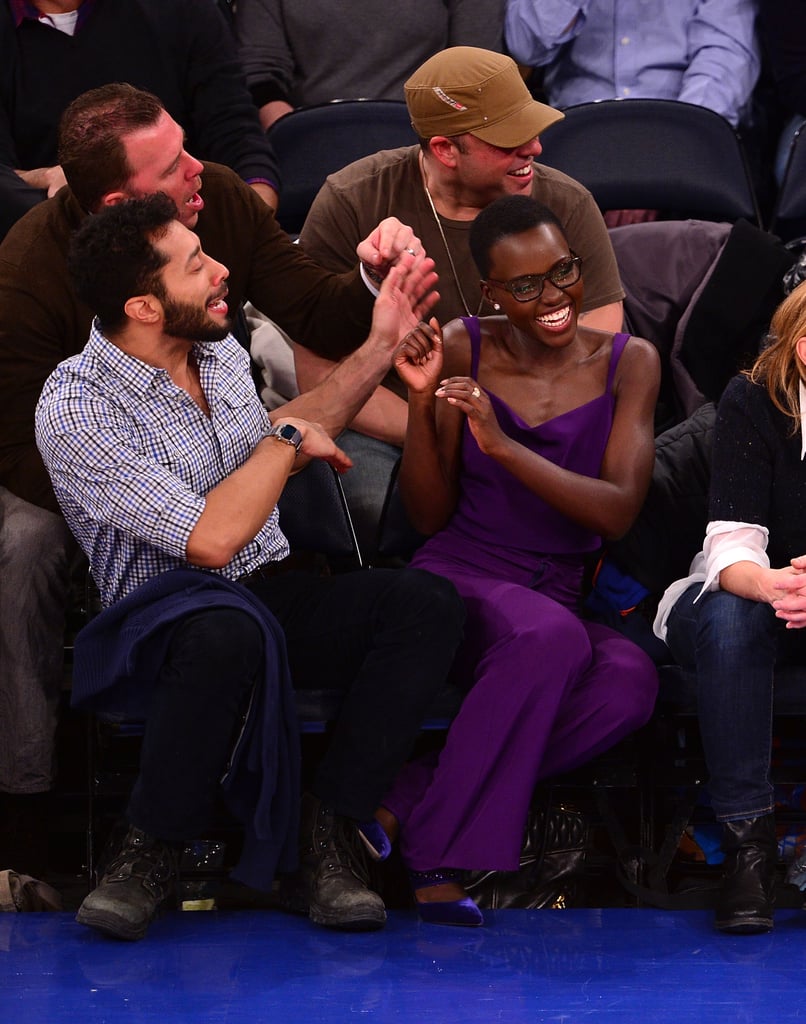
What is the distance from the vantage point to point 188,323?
2.79 m

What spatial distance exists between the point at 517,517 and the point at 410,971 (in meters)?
0.95

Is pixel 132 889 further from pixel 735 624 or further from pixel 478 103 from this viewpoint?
pixel 478 103

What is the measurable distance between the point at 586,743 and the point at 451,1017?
0.69 metres

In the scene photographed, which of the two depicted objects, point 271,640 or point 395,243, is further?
point 395,243

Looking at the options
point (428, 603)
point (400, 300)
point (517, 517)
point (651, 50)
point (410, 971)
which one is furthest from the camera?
point (651, 50)

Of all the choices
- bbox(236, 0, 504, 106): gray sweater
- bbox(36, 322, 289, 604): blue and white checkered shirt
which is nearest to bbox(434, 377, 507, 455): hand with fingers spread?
bbox(36, 322, 289, 604): blue and white checkered shirt

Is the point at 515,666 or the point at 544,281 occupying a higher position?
the point at 544,281

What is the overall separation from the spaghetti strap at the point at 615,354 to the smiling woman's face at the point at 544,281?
10 cm

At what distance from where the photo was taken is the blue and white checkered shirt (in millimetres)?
2621

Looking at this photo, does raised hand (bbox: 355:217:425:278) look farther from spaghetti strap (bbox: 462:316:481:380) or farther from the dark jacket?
the dark jacket

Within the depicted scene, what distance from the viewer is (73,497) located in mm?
2699

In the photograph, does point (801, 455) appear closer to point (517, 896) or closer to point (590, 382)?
point (590, 382)

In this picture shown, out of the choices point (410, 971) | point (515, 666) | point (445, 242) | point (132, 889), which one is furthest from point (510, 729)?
point (445, 242)

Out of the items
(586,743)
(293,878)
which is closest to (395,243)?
(586,743)
